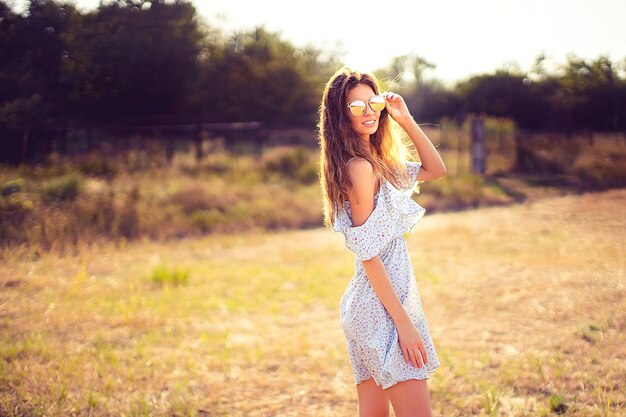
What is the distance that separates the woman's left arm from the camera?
2301 mm

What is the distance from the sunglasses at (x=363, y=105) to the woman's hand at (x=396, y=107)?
5.2 inches

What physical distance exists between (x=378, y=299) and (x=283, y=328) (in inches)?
130

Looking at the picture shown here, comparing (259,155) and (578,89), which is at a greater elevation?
(578,89)

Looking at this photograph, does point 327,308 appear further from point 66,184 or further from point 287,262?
point 66,184

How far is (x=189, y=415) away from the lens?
3.34 meters

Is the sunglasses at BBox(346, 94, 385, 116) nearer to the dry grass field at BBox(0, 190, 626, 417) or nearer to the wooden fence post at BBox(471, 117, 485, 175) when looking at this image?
the dry grass field at BBox(0, 190, 626, 417)

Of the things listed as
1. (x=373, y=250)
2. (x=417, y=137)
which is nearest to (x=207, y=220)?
(x=417, y=137)

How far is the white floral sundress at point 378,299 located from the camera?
79.4 inches

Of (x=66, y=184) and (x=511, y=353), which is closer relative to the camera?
(x=511, y=353)

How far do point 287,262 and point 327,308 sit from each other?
2.30m

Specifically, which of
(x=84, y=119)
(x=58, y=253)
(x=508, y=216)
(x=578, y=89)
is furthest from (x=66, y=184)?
(x=578, y=89)

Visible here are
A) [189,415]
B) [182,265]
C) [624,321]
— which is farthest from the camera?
[182,265]

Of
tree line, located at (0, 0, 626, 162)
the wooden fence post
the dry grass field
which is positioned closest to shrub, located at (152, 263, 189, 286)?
the dry grass field

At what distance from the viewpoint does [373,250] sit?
79.5 inches
